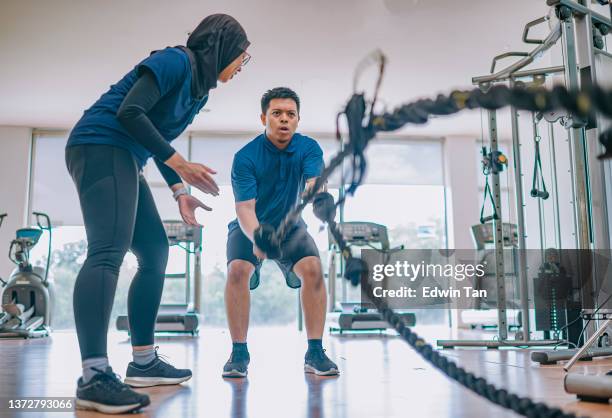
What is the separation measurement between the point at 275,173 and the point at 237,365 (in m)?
0.74

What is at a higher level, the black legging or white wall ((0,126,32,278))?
white wall ((0,126,32,278))

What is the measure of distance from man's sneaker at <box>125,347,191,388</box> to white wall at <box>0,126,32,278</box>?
635 cm

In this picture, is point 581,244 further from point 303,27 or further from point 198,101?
point 303,27

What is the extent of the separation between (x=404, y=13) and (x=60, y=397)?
13.1ft

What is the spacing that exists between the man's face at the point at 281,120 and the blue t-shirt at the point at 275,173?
0.04 metres

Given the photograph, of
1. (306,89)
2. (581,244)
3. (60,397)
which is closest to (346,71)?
(306,89)

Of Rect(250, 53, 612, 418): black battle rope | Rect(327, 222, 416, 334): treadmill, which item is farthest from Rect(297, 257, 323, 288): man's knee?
Rect(327, 222, 416, 334): treadmill

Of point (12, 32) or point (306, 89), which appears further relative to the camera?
point (306, 89)

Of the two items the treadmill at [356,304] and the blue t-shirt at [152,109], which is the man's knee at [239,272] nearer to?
the blue t-shirt at [152,109]

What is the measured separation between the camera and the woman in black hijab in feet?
4.64

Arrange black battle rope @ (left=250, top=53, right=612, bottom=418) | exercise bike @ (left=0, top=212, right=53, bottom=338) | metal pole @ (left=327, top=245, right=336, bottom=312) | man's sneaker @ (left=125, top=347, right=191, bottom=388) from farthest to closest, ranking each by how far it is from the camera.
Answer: metal pole @ (left=327, top=245, right=336, bottom=312) → exercise bike @ (left=0, top=212, right=53, bottom=338) → man's sneaker @ (left=125, top=347, right=191, bottom=388) → black battle rope @ (left=250, top=53, right=612, bottom=418)

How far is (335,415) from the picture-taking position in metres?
1.30

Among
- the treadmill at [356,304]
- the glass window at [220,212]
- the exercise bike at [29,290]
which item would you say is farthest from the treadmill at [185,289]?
the treadmill at [356,304]

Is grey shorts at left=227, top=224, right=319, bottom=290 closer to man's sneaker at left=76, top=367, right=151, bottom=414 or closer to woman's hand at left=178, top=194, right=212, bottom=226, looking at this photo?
woman's hand at left=178, top=194, right=212, bottom=226
